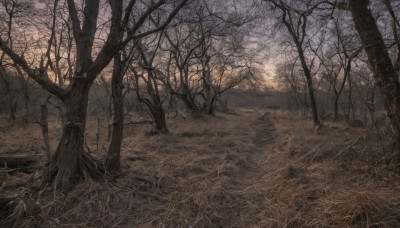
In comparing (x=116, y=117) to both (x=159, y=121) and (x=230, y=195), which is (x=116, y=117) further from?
(x=159, y=121)

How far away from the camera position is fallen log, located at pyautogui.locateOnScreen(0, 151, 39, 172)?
16.2 ft

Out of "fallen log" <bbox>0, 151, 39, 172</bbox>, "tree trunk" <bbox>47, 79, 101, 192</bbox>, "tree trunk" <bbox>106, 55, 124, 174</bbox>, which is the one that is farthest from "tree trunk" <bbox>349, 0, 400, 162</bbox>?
"fallen log" <bbox>0, 151, 39, 172</bbox>

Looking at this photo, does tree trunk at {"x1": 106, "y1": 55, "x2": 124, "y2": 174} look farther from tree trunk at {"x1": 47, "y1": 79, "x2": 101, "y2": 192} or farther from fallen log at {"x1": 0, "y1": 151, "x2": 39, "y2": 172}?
fallen log at {"x1": 0, "y1": 151, "x2": 39, "y2": 172}

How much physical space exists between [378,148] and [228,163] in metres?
2.64

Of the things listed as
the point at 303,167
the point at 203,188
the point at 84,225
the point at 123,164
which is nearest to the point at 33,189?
the point at 84,225

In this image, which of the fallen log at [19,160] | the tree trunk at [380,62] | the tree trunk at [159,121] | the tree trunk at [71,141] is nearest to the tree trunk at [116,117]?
the tree trunk at [71,141]

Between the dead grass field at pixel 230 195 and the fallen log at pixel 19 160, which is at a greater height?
the fallen log at pixel 19 160

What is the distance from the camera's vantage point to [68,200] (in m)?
3.86

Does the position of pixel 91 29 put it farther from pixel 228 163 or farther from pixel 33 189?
pixel 228 163

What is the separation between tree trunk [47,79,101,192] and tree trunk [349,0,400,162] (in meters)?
4.20

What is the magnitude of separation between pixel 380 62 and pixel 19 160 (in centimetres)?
604

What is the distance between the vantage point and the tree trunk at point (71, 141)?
4.18 m

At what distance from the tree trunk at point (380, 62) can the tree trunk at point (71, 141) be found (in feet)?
13.8

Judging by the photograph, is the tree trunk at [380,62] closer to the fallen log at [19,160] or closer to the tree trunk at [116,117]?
the tree trunk at [116,117]
